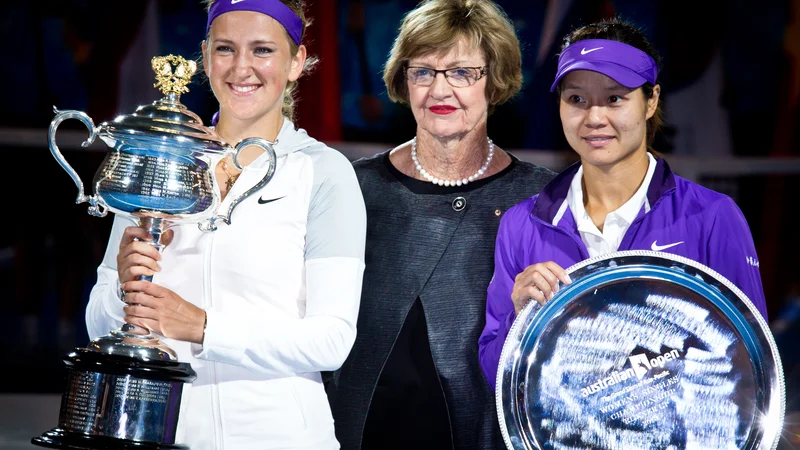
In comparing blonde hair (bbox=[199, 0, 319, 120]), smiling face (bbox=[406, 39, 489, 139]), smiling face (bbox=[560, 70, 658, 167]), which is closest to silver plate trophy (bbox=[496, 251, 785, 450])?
smiling face (bbox=[560, 70, 658, 167])

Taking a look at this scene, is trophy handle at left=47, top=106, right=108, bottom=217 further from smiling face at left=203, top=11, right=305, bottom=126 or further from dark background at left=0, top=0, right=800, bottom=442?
dark background at left=0, top=0, right=800, bottom=442

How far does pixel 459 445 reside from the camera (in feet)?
6.86

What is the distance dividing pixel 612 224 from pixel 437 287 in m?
0.44

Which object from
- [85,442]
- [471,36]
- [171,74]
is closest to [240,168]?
[171,74]

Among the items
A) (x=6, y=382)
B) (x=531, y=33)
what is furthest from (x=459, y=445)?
(x=531, y=33)

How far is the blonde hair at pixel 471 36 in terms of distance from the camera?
7.06 ft

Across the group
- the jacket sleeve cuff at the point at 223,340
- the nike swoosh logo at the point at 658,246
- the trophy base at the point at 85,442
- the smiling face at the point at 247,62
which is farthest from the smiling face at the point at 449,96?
the trophy base at the point at 85,442

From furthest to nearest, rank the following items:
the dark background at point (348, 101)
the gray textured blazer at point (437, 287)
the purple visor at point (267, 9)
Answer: the dark background at point (348, 101)
the gray textured blazer at point (437, 287)
the purple visor at point (267, 9)

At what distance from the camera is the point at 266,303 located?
1.78 metres

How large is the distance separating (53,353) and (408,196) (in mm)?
3042

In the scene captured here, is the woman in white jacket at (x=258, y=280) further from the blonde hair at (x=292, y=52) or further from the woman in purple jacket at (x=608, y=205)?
the woman in purple jacket at (x=608, y=205)

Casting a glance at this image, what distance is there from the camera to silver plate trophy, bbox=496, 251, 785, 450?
166 centimetres

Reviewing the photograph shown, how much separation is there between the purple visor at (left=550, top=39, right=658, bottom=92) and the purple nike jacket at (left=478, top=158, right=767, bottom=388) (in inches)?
7.2

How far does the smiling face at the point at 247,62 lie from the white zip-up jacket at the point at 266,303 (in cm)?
13
